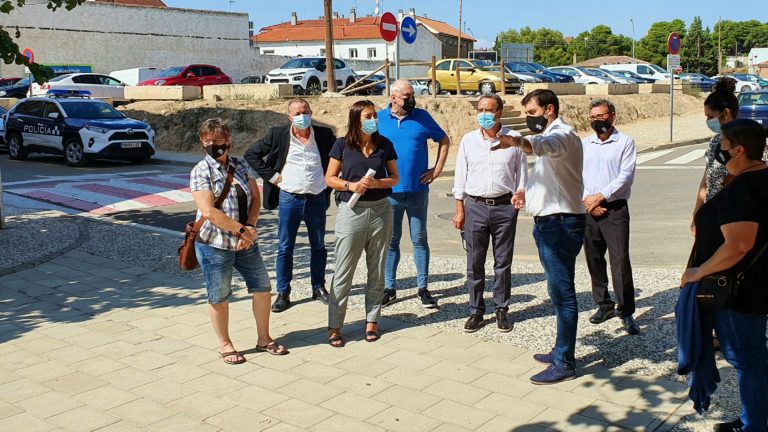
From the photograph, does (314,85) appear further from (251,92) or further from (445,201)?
(445,201)

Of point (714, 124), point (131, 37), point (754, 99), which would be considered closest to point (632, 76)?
point (754, 99)

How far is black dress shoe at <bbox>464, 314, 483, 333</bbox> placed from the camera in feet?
21.2

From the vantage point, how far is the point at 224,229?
5504mm

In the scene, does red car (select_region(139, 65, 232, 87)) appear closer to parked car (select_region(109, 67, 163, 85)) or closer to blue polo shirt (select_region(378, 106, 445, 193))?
parked car (select_region(109, 67, 163, 85))

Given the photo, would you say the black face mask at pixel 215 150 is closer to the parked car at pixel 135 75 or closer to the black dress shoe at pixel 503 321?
the black dress shoe at pixel 503 321

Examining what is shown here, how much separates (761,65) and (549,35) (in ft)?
92.8

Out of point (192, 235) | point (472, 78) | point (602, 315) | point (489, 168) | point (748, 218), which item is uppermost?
point (472, 78)

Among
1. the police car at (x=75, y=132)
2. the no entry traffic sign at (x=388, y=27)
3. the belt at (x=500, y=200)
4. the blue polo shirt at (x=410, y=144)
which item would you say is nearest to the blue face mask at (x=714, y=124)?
the belt at (x=500, y=200)

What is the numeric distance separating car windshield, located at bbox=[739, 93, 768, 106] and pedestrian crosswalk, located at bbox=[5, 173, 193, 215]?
1564 centimetres

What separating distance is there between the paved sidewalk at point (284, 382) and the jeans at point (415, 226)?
59 centimetres

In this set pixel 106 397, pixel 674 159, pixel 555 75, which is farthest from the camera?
pixel 555 75

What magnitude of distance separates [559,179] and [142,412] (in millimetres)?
2974

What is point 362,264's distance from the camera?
9.09 m

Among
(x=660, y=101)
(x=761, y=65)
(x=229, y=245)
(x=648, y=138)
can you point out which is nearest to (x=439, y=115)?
(x=648, y=138)
